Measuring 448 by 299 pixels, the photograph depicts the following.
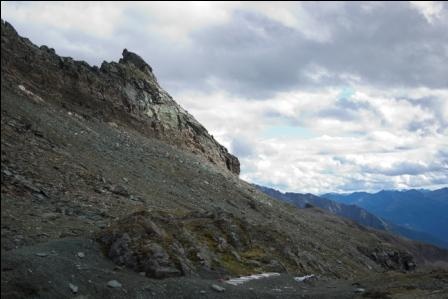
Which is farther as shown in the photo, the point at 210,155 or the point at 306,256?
the point at 210,155

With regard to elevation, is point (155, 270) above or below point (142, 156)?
below

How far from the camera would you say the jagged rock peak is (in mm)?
115062

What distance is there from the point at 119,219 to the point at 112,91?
61475 millimetres

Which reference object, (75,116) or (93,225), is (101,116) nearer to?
(75,116)

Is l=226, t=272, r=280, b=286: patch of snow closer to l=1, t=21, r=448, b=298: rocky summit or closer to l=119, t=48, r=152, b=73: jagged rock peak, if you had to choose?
l=1, t=21, r=448, b=298: rocky summit

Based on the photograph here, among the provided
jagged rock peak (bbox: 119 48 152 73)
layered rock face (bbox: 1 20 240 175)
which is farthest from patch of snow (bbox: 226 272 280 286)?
jagged rock peak (bbox: 119 48 152 73)

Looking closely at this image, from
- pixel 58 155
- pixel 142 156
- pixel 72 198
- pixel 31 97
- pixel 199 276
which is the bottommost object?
pixel 199 276

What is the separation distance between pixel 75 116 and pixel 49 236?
4625 centimetres

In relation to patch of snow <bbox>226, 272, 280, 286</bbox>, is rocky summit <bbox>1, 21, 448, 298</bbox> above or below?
above

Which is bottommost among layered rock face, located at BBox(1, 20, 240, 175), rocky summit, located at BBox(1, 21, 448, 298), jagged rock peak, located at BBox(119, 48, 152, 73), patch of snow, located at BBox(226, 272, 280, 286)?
patch of snow, located at BBox(226, 272, 280, 286)

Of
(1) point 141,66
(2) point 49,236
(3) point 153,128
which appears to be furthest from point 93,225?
(1) point 141,66

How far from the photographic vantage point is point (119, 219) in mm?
36031

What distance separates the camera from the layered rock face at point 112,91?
7638cm

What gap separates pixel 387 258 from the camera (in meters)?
115
